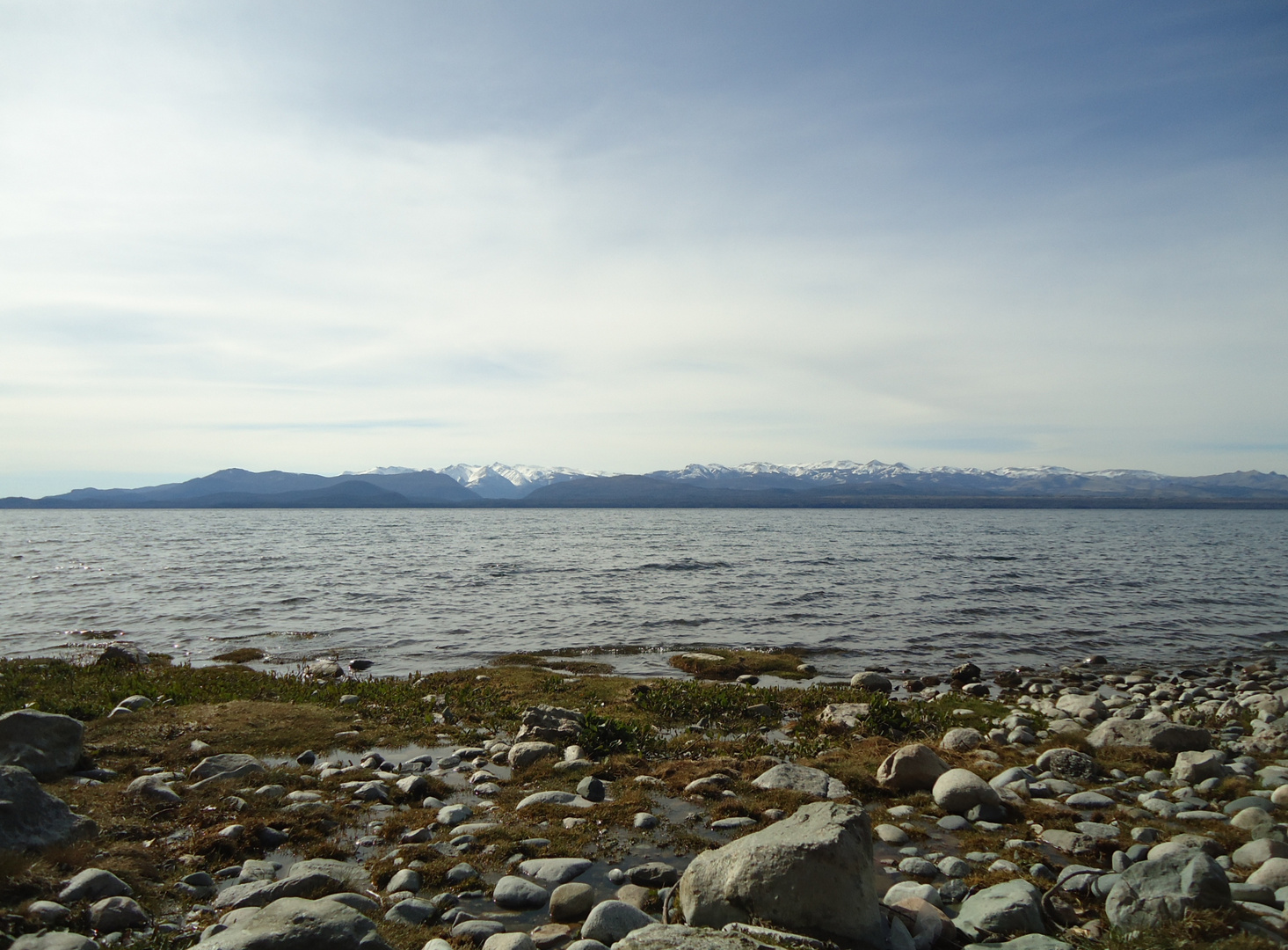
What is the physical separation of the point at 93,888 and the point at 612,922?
5.83m

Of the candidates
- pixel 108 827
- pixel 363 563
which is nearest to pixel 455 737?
pixel 108 827

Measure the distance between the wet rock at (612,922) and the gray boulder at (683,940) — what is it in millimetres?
996

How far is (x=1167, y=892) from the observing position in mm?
7125

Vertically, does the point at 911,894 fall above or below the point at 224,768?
above

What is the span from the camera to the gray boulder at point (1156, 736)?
47.5 feet

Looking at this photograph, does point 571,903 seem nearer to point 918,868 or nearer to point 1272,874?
point 918,868

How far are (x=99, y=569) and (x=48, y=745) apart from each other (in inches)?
2282

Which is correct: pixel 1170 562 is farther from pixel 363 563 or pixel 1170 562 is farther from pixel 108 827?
pixel 108 827

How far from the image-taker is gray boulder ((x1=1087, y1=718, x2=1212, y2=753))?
47.5ft

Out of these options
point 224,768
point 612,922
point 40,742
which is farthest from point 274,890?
point 40,742

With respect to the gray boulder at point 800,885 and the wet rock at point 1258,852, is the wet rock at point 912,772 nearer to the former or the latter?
the wet rock at point 1258,852

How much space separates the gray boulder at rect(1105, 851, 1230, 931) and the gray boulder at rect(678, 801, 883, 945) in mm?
2547

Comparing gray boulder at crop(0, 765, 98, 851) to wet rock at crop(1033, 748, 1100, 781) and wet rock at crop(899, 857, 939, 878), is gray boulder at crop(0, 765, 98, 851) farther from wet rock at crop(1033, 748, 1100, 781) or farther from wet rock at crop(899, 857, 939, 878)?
wet rock at crop(1033, 748, 1100, 781)

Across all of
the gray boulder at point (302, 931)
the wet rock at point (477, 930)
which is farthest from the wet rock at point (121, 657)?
the wet rock at point (477, 930)
